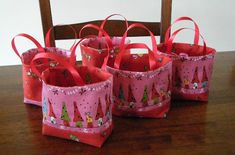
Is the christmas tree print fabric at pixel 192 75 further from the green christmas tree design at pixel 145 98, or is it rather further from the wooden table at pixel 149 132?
the green christmas tree design at pixel 145 98

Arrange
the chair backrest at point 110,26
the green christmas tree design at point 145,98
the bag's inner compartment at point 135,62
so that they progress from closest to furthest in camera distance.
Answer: the green christmas tree design at point 145,98
the bag's inner compartment at point 135,62
the chair backrest at point 110,26

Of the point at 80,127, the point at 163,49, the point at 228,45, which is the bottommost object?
the point at 228,45

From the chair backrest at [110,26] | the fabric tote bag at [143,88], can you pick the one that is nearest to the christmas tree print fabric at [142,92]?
the fabric tote bag at [143,88]

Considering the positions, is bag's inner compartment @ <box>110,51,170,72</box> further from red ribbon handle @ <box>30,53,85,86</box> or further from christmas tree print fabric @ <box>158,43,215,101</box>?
red ribbon handle @ <box>30,53,85,86</box>

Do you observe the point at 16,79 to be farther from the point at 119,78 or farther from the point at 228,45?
the point at 228,45

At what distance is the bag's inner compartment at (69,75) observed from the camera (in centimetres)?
65

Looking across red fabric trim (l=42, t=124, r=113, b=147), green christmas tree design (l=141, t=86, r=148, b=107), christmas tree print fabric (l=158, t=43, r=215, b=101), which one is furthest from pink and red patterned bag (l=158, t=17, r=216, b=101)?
red fabric trim (l=42, t=124, r=113, b=147)

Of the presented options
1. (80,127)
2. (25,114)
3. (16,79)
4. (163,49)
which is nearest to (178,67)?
(163,49)

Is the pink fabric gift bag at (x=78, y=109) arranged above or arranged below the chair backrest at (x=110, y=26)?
below

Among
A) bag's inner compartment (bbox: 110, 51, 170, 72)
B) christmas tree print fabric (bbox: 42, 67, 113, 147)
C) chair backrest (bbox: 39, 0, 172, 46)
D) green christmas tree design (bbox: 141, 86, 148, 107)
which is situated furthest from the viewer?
chair backrest (bbox: 39, 0, 172, 46)

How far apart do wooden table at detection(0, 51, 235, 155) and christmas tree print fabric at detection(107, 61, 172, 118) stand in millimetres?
24

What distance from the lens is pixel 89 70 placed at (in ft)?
2.19

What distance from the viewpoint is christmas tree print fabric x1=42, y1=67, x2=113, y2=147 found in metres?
0.56

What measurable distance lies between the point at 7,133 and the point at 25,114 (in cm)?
9
